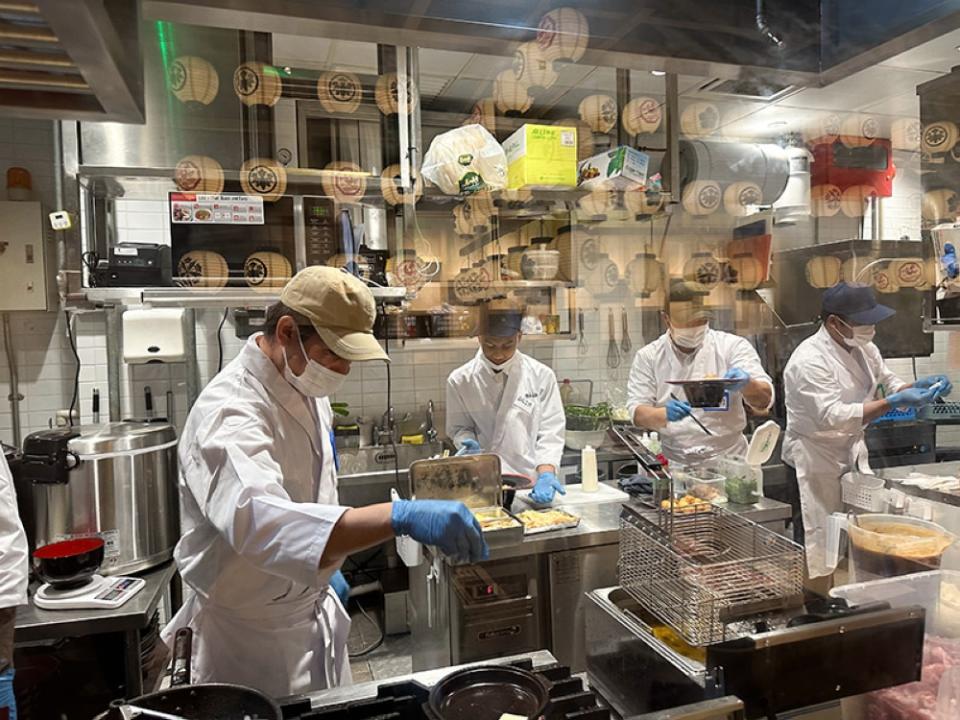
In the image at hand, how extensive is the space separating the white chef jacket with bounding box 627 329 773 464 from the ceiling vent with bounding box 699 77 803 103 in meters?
0.72

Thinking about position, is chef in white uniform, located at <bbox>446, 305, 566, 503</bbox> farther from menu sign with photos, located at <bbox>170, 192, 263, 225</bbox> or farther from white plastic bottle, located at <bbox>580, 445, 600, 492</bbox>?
menu sign with photos, located at <bbox>170, 192, 263, 225</bbox>

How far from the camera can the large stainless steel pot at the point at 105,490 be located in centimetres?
189

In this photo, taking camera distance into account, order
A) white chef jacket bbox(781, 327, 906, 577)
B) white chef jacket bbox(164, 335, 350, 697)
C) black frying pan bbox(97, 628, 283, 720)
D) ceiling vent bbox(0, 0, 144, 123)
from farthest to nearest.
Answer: white chef jacket bbox(781, 327, 906, 577), white chef jacket bbox(164, 335, 350, 697), black frying pan bbox(97, 628, 283, 720), ceiling vent bbox(0, 0, 144, 123)

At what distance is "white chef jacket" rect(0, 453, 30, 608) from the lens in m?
1.33

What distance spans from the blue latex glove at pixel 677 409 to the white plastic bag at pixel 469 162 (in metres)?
0.89

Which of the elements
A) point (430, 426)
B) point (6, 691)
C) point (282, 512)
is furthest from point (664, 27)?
point (6, 691)

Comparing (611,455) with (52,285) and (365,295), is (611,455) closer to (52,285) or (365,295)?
(365,295)

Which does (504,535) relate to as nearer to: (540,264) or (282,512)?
(540,264)

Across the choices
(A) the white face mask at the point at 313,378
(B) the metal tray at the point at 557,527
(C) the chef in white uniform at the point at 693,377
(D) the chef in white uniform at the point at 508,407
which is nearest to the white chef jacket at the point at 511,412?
(D) the chef in white uniform at the point at 508,407

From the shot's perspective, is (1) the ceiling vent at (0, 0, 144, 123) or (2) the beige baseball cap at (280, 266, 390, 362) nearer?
(1) the ceiling vent at (0, 0, 144, 123)

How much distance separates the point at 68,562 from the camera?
1739 mm

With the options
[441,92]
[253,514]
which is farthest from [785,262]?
[253,514]

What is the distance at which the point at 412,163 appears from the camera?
1.97m

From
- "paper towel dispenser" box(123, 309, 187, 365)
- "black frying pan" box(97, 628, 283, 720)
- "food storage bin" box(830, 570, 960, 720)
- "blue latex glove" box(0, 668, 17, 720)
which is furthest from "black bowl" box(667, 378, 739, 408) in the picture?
"paper towel dispenser" box(123, 309, 187, 365)
